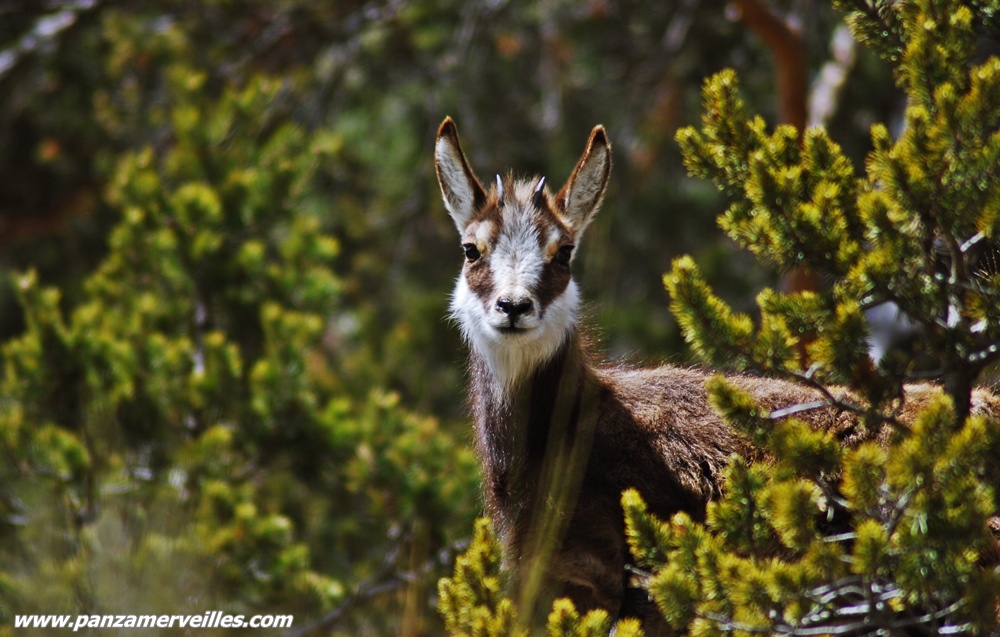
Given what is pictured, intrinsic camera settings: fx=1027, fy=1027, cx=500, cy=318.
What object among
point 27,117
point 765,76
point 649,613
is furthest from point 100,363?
point 765,76

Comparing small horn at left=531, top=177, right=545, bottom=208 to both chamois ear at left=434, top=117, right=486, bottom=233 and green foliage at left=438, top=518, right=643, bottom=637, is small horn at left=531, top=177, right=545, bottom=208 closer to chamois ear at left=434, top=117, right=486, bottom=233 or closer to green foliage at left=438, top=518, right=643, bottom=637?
chamois ear at left=434, top=117, right=486, bottom=233

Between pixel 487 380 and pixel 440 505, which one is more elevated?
pixel 487 380

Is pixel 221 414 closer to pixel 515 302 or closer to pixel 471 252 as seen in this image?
pixel 471 252

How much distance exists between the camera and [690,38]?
903 centimetres

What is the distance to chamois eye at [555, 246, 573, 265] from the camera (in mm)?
4817

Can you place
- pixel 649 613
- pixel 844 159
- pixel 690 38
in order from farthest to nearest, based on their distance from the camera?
pixel 690 38 < pixel 649 613 < pixel 844 159

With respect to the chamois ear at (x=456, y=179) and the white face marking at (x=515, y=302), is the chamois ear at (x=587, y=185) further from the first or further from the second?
the chamois ear at (x=456, y=179)

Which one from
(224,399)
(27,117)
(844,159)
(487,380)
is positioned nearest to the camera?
(844,159)

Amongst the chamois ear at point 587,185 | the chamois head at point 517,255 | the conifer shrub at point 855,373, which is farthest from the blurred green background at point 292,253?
the conifer shrub at point 855,373

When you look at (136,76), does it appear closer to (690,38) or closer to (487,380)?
(690,38)

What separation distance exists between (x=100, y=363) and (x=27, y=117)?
18.6ft

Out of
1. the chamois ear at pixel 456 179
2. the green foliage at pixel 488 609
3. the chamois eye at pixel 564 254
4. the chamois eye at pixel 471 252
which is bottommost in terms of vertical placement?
the green foliage at pixel 488 609

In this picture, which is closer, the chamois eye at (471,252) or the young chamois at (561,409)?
the young chamois at (561,409)

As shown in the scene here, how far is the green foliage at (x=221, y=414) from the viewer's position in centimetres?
554
